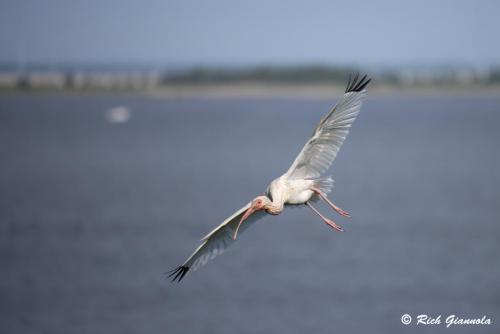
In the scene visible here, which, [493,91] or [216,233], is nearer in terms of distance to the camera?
[216,233]

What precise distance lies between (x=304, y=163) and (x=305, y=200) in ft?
2.01

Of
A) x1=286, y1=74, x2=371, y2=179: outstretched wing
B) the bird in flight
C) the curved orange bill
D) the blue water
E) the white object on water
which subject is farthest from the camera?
the white object on water

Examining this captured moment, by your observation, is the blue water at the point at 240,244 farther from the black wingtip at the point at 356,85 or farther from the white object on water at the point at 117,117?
the white object on water at the point at 117,117

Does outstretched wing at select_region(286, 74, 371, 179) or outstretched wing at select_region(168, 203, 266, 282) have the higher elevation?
outstretched wing at select_region(286, 74, 371, 179)

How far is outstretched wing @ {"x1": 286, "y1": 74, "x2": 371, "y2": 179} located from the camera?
585 inches

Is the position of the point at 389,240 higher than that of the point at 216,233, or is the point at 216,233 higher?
the point at 216,233

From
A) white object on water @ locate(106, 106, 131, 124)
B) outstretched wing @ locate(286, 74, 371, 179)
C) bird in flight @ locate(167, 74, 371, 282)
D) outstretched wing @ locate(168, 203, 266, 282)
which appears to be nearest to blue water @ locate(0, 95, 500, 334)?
outstretched wing @ locate(168, 203, 266, 282)

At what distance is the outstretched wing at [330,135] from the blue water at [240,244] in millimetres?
13954

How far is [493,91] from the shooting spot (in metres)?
194

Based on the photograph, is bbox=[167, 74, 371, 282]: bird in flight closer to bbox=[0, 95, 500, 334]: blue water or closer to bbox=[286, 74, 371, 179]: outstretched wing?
bbox=[286, 74, 371, 179]: outstretched wing

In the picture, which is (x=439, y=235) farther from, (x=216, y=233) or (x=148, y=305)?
(x=216, y=233)

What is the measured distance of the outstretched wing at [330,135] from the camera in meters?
14.9

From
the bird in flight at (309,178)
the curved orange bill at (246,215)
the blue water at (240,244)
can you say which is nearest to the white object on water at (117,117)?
the blue water at (240,244)

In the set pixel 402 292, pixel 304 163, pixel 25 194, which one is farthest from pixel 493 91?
pixel 304 163
